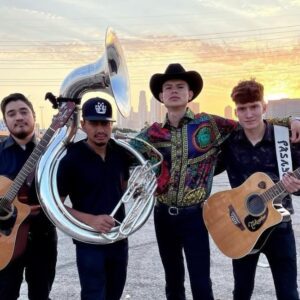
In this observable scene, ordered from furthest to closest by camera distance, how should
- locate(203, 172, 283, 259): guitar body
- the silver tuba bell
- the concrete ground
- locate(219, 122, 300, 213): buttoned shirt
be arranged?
the concrete ground < locate(219, 122, 300, 213): buttoned shirt < locate(203, 172, 283, 259): guitar body < the silver tuba bell

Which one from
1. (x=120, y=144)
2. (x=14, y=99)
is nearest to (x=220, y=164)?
(x=120, y=144)

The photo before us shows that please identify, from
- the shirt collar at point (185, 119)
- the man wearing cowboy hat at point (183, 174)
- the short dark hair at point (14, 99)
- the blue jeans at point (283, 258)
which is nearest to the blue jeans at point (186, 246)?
the man wearing cowboy hat at point (183, 174)

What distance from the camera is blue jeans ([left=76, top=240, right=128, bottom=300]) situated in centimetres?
285

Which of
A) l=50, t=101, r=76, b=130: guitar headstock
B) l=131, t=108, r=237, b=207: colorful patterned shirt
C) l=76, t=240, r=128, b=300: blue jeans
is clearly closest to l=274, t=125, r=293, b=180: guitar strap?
l=131, t=108, r=237, b=207: colorful patterned shirt

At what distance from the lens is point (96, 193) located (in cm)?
291

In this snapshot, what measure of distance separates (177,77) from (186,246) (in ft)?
4.27

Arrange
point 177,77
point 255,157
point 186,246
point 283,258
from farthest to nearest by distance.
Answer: point 177,77, point 186,246, point 255,157, point 283,258

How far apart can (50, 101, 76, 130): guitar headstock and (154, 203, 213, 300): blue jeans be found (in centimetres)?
99

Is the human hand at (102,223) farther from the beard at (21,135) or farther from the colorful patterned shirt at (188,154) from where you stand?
the beard at (21,135)

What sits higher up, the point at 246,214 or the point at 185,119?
the point at 185,119

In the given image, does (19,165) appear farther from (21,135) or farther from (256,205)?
(256,205)

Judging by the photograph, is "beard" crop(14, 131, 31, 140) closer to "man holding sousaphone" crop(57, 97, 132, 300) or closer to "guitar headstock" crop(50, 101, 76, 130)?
"guitar headstock" crop(50, 101, 76, 130)

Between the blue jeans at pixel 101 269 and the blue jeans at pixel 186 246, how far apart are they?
0.38 m

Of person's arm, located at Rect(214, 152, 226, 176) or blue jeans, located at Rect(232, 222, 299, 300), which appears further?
person's arm, located at Rect(214, 152, 226, 176)
